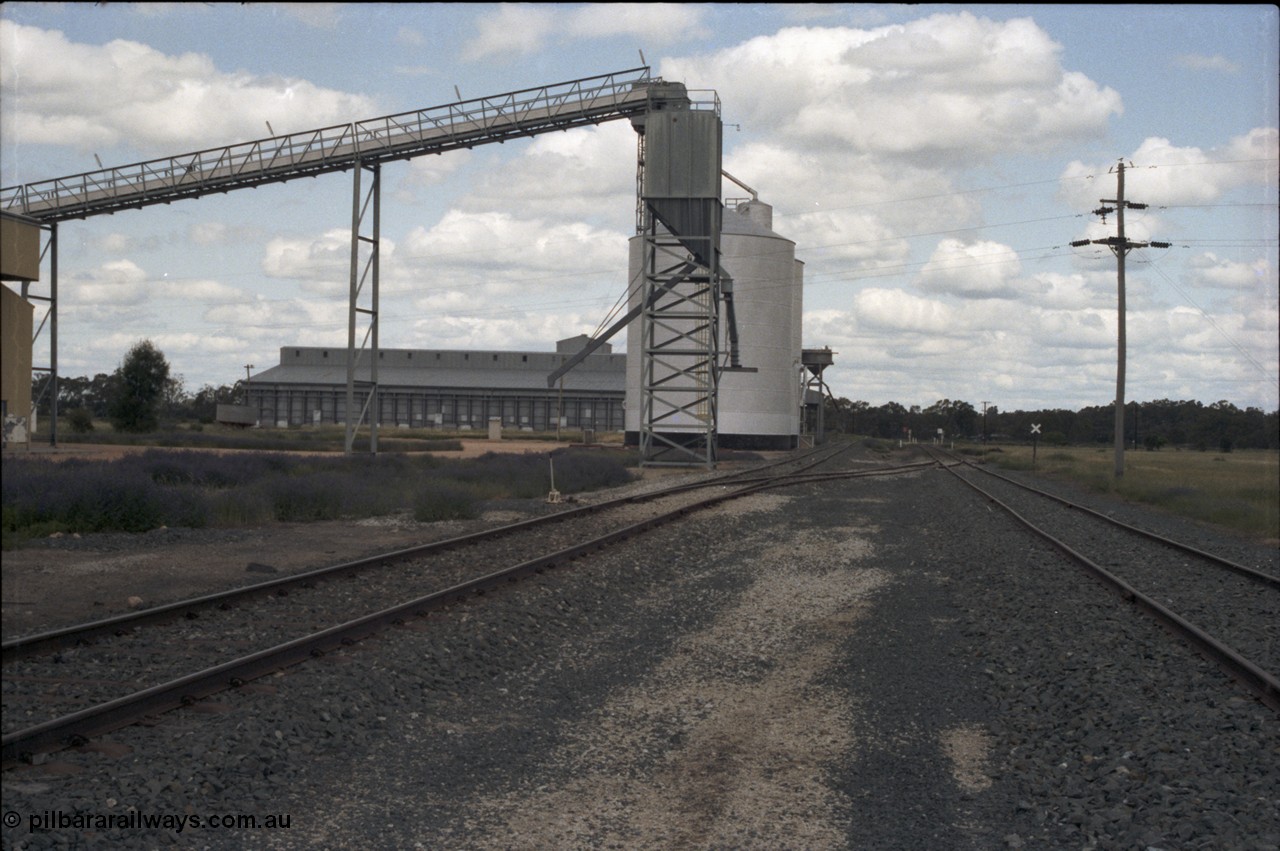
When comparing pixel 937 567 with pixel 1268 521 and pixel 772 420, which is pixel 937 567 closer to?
pixel 1268 521

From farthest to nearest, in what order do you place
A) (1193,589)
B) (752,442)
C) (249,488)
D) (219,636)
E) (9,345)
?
(752,442) < (249,488) < (1193,589) < (219,636) < (9,345)

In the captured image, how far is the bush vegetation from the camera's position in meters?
16.9

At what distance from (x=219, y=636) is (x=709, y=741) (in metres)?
4.59

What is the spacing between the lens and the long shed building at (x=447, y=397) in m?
Answer: 108

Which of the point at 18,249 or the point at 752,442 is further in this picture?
the point at 752,442

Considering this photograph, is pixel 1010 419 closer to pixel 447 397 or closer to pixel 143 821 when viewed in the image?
pixel 447 397

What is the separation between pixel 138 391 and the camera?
5406 cm

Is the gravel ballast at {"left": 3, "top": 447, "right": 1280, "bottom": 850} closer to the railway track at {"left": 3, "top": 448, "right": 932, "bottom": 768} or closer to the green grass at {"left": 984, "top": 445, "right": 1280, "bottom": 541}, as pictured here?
the railway track at {"left": 3, "top": 448, "right": 932, "bottom": 768}

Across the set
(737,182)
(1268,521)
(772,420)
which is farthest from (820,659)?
(737,182)

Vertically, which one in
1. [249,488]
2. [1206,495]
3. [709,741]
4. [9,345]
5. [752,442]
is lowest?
[709,741]

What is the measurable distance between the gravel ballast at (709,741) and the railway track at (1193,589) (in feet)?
0.96

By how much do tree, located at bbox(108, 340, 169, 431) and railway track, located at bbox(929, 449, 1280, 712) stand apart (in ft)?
148

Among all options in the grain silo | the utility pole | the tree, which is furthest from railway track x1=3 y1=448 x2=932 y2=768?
the grain silo

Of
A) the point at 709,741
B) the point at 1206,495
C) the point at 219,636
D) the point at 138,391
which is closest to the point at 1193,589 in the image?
the point at 709,741
